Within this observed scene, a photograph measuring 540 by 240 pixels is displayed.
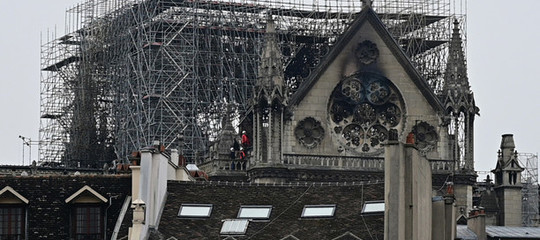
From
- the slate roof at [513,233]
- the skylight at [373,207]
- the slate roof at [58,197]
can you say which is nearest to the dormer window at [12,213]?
the slate roof at [58,197]

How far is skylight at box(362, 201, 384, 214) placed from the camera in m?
72.9

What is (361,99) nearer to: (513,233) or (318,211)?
(513,233)

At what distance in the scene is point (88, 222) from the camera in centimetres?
7350

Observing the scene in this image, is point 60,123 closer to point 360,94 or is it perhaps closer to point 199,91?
point 199,91

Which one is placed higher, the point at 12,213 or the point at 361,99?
the point at 361,99

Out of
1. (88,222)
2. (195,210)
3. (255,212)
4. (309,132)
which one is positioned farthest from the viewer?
(309,132)

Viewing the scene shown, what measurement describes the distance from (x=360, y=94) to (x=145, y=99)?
1878 cm

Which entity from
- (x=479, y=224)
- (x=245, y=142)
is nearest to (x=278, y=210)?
(x=479, y=224)

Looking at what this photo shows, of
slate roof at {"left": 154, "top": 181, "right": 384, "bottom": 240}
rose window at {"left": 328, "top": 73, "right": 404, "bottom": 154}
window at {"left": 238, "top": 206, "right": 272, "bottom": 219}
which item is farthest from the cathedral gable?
window at {"left": 238, "top": 206, "right": 272, "bottom": 219}

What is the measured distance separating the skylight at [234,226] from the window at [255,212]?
536 millimetres

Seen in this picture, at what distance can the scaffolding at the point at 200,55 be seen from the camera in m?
136

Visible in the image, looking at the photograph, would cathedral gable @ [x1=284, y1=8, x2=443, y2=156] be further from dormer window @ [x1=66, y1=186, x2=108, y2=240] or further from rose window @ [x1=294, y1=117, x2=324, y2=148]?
dormer window @ [x1=66, y1=186, x2=108, y2=240]

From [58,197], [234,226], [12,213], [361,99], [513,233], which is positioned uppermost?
[361,99]

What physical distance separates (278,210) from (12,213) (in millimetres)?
10097
